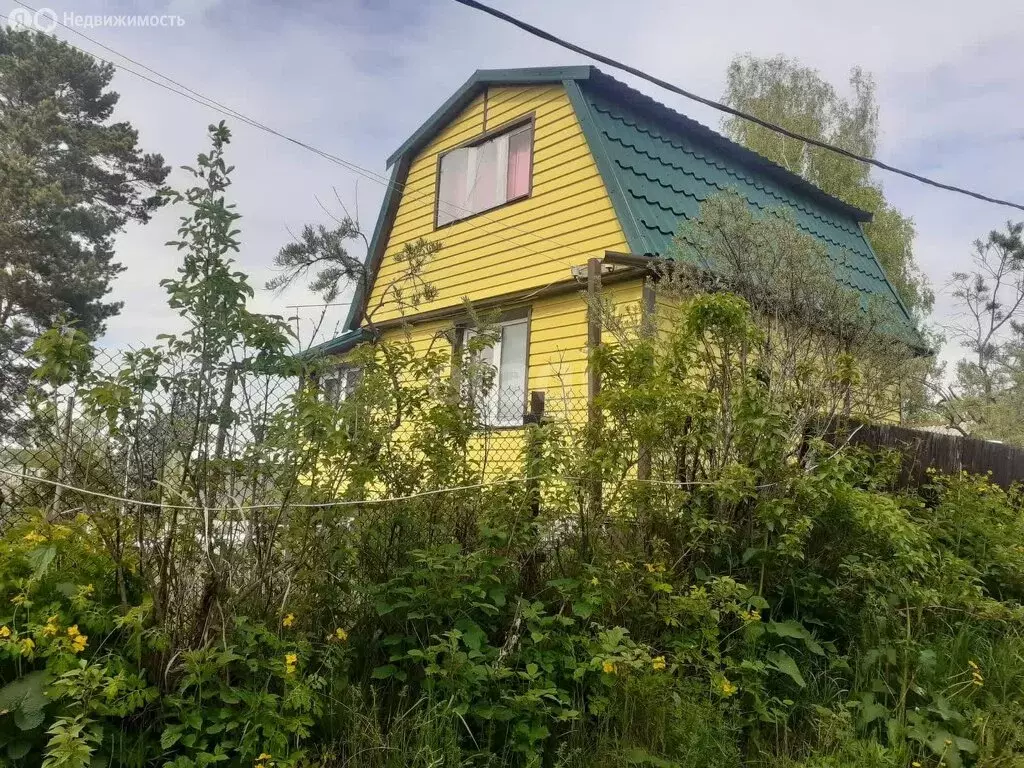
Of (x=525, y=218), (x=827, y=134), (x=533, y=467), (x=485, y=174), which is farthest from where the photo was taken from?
(x=827, y=134)

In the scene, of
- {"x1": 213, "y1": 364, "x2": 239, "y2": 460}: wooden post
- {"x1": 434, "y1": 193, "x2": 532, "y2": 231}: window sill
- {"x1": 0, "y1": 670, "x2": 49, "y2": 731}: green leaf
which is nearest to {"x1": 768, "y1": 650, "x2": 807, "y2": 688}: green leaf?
{"x1": 213, "y1": 364, "x2": 239, "y2": 460}: wooden post

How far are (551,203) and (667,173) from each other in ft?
4.89

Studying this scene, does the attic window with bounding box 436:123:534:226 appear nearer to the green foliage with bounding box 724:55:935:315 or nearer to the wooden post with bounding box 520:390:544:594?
the wooden post with bounding box 520:390:544:594

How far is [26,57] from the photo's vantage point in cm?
1692

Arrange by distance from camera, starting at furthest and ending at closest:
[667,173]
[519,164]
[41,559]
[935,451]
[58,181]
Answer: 1. [58,181]
2. [519,164]
3. [667,173]
4. [935,451]
5. [41,559]

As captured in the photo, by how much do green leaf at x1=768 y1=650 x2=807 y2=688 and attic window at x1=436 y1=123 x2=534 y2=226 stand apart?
7.10 m

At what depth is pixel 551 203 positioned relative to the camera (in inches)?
348

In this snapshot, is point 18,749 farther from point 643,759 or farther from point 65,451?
point 643,759

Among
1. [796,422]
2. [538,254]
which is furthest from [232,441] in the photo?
[538,254]

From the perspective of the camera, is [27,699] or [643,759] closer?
[27,699]

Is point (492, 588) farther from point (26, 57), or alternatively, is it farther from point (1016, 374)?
point (1016, 374)

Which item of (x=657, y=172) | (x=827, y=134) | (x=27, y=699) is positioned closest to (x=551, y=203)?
(x=657, y=172)

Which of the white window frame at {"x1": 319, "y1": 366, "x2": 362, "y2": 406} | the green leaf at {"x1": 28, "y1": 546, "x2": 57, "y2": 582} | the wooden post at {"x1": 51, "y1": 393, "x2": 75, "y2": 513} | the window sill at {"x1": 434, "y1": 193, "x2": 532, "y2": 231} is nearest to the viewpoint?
the green leaf at {"x1": 28, "y1": 546, "x2": 57, "y2": 582}

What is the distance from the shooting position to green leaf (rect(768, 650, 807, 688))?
319 centimetres
